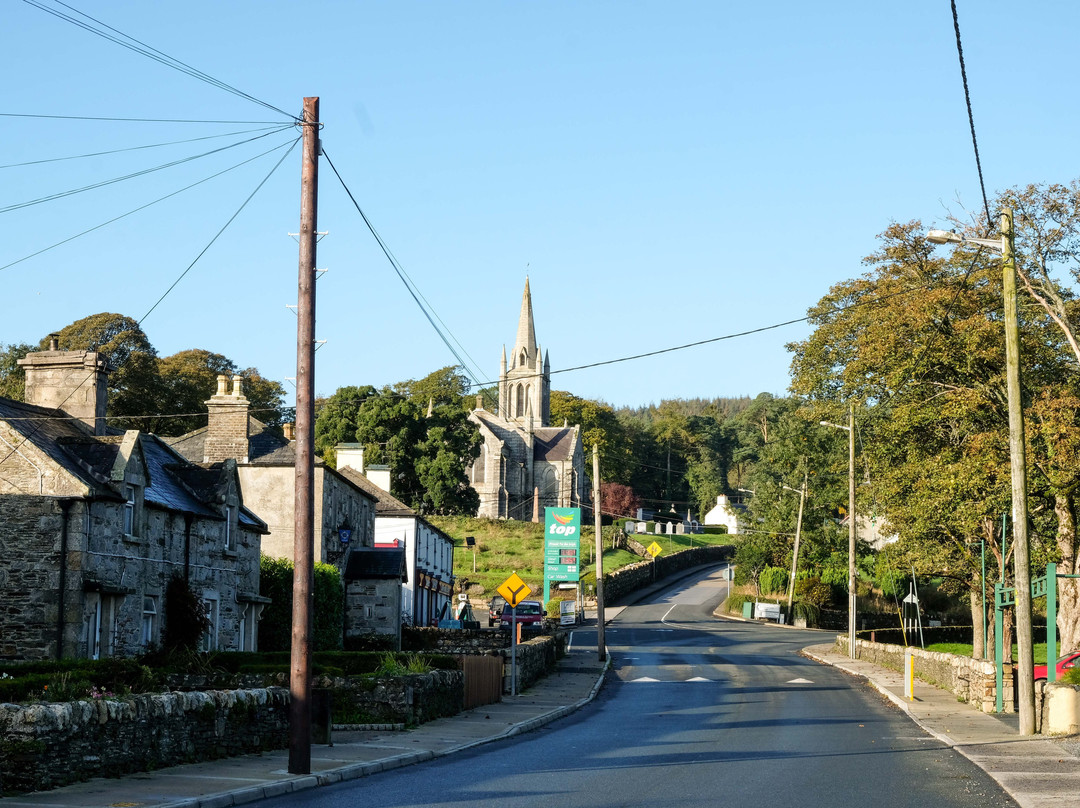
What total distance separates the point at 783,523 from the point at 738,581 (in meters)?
8.40

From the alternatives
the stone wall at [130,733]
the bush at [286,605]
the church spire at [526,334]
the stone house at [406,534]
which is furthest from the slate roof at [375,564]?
the church spire at [526,334]

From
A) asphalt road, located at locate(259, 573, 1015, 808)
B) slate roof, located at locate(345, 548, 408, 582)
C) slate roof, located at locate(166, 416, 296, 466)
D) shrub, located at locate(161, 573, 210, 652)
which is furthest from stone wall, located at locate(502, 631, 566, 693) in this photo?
slate roof, located at locate(166, 416, 296, 466)

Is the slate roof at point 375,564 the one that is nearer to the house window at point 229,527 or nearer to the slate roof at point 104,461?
the house window at point 229,527

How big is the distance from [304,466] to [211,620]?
1710cm

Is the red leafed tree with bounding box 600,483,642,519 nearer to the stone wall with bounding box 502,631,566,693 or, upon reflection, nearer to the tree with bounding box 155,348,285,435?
the tree with bounding box 155,348,285,435

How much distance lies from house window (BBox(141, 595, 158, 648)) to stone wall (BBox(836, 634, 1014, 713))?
1951 cm

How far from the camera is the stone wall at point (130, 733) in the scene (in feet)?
41.2

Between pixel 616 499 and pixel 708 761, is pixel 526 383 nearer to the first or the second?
pixel 616 499

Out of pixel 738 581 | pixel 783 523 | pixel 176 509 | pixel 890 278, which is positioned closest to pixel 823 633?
pixel 783 523

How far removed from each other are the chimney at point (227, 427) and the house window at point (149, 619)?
1441cm

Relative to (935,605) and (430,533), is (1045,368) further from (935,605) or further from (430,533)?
(935,605)

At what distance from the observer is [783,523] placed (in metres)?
83.4

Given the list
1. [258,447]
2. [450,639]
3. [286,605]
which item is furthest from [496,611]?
[286,605]

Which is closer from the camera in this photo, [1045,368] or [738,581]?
[1045,368]
